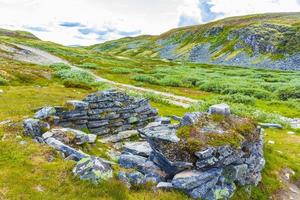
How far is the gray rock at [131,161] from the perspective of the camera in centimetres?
1734

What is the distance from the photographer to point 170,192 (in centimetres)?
1509

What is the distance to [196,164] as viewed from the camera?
16.0 metres

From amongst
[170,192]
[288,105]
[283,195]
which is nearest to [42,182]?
[170,192]

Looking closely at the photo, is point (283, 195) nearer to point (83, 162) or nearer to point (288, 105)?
point (83, 162)

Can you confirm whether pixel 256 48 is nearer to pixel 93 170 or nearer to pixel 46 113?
pixel 46 113

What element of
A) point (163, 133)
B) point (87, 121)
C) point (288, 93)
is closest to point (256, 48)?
point (288, 93)

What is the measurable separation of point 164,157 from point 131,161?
1948 millimetres

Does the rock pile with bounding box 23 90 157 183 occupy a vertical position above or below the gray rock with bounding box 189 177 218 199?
above

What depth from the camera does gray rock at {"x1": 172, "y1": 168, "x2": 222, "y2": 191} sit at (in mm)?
15297

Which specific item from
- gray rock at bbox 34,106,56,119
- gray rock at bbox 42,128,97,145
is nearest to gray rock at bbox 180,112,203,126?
gray rock at bbox 42,128,97,145

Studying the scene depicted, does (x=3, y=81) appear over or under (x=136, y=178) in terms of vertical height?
under

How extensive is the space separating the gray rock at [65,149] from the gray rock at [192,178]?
493 centimetres

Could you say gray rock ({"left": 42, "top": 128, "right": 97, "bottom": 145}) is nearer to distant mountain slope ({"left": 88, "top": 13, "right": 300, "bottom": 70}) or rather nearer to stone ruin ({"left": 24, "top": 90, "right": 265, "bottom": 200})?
stone ruin ({"left": 24, "top": 90, "right": 265, "bottom": 200})

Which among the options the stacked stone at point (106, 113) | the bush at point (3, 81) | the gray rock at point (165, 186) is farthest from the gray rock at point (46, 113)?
the bush at point (3, 81)
